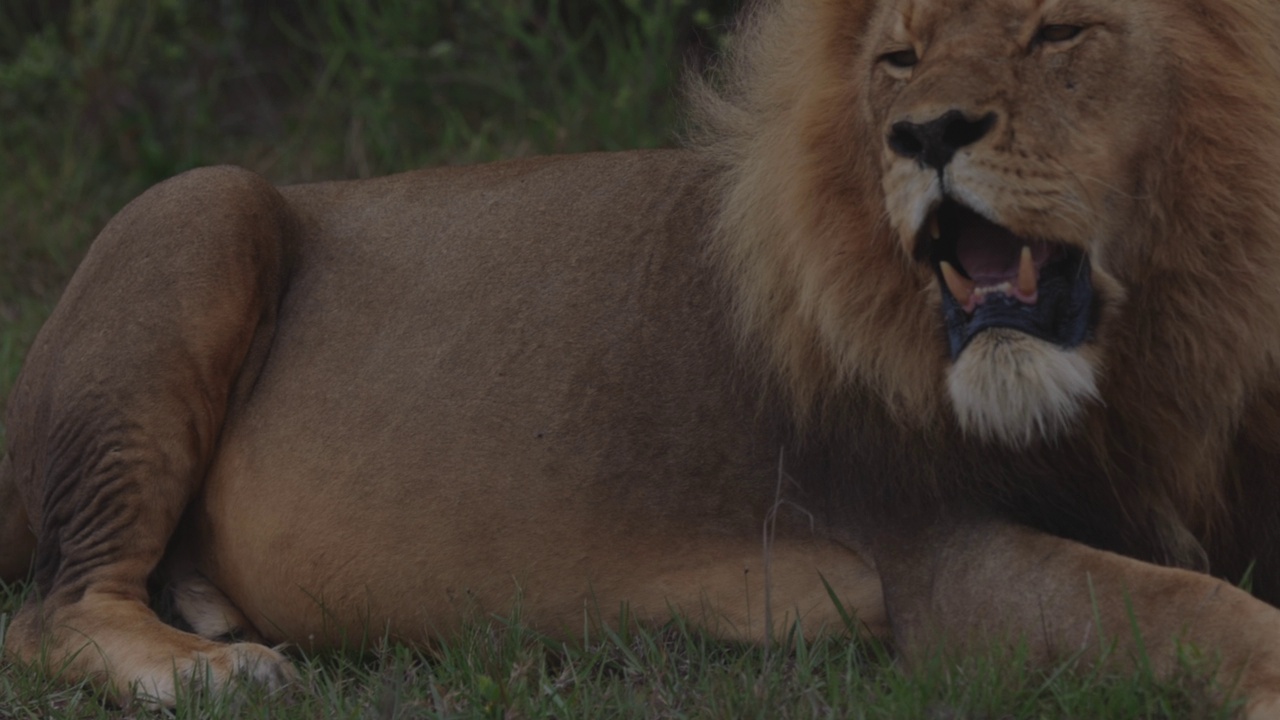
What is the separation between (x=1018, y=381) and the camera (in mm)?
2664

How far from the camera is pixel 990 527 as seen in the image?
9.85ft

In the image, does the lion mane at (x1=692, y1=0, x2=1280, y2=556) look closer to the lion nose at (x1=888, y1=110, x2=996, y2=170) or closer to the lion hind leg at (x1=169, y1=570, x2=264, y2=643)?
the lion nose at (x1=888, y1=110, x2=996, y2=170)

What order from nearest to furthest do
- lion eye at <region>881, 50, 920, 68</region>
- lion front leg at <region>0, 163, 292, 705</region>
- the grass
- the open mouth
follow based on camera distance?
the grass < the open mouth < lion eye at <region>881, 50, 920, 68</region> < lion front leg at <region>0, 163, 292, 705</region>

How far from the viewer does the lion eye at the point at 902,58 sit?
295cm

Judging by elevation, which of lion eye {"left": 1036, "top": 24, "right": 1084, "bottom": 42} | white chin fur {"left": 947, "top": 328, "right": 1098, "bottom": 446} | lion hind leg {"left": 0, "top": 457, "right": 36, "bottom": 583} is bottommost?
lion hind leg {"left": 0, "top": 457, "right": 36, "bottom": 583}

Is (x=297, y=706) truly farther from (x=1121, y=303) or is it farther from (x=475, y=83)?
(x=475, y=83)

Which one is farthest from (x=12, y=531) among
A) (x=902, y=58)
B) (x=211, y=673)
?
(x=902, y=58)

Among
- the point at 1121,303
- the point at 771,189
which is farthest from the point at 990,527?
the point at 771,189

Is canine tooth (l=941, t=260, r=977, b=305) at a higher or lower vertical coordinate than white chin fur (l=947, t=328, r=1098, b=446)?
higher

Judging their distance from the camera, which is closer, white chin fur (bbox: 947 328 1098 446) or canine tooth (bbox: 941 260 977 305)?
white chin fur (bbox: 947 328 1098 446)

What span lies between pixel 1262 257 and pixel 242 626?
2.31 meters

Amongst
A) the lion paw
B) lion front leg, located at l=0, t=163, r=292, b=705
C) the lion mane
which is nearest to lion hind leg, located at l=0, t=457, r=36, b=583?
lion front leg, located at l=0, t=163, r=292, b=705

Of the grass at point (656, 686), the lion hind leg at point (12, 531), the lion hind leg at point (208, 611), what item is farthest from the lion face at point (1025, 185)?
the lion hind leg at point (12, 531)

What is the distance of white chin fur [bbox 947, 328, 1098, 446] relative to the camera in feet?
8.73
